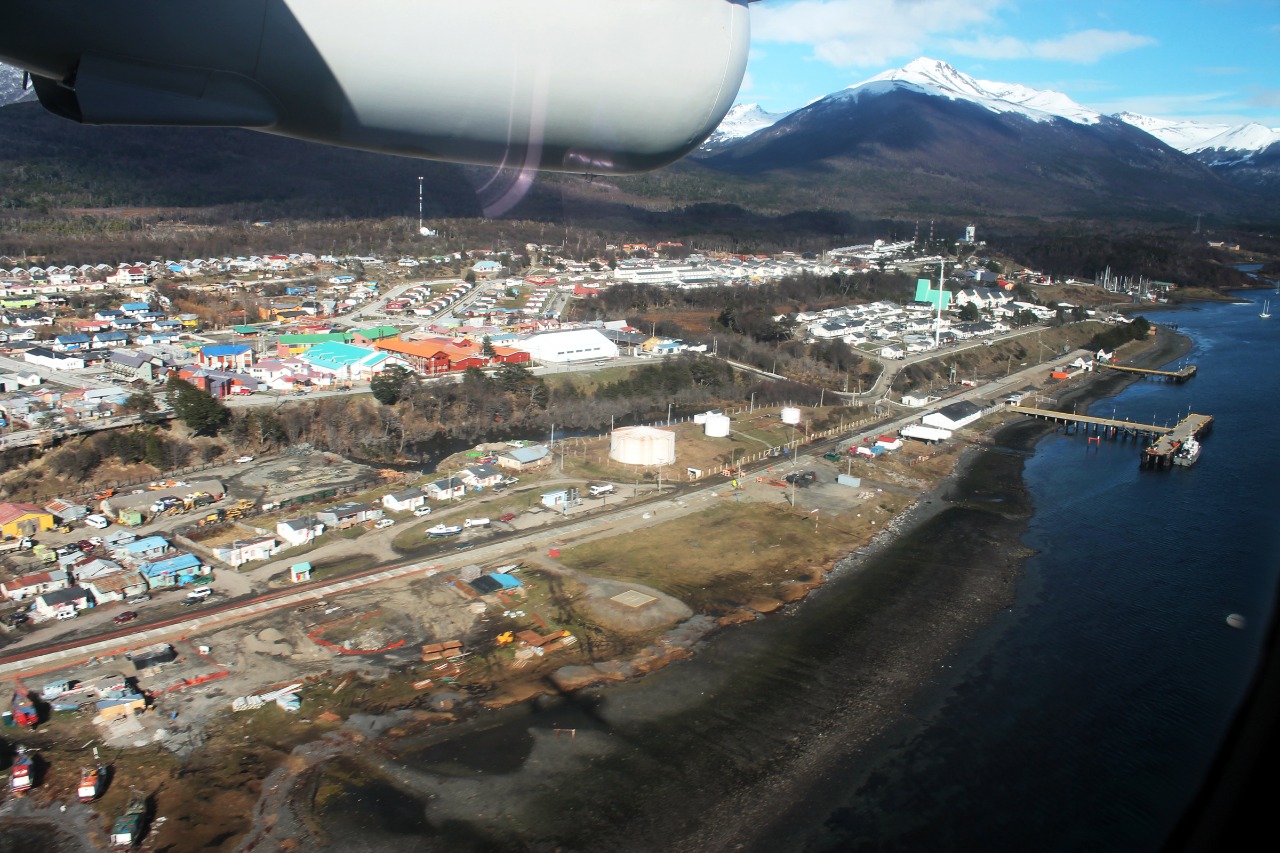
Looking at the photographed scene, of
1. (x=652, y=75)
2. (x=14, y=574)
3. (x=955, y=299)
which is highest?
(x=652, y=75)

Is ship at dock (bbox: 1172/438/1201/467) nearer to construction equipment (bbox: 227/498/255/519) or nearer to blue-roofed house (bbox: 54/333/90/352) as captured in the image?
construction equipment (bbox: 227/498/255/519)

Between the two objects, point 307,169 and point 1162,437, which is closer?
point 1162,437

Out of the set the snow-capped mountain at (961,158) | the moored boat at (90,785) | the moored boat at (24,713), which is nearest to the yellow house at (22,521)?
the moored boat at (24,713)

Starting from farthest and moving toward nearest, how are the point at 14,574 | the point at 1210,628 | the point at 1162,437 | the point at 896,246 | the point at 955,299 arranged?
1. the point at 896,246
2. the point at 955,299
3. the point at 1162,437
4. the point at 14,574
5. the point at 1210,628

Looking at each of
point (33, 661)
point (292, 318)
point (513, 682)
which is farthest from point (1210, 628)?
point (292, 318)

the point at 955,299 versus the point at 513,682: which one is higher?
the point at 955,299

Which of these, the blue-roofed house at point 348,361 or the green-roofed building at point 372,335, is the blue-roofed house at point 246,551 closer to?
the blue-roofed house at point 348,361

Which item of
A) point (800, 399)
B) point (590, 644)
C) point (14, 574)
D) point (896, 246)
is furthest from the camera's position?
point (896, 246)

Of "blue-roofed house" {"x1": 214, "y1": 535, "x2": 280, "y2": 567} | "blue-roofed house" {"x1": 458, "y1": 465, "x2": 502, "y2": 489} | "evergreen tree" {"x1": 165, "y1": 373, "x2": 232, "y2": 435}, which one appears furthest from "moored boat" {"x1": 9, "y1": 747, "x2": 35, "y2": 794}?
"evergreen tree" {"x1": 165, "y1": 373, "x2": 232, "y2": 435}

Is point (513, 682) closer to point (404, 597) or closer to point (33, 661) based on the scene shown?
point (404, 597)
